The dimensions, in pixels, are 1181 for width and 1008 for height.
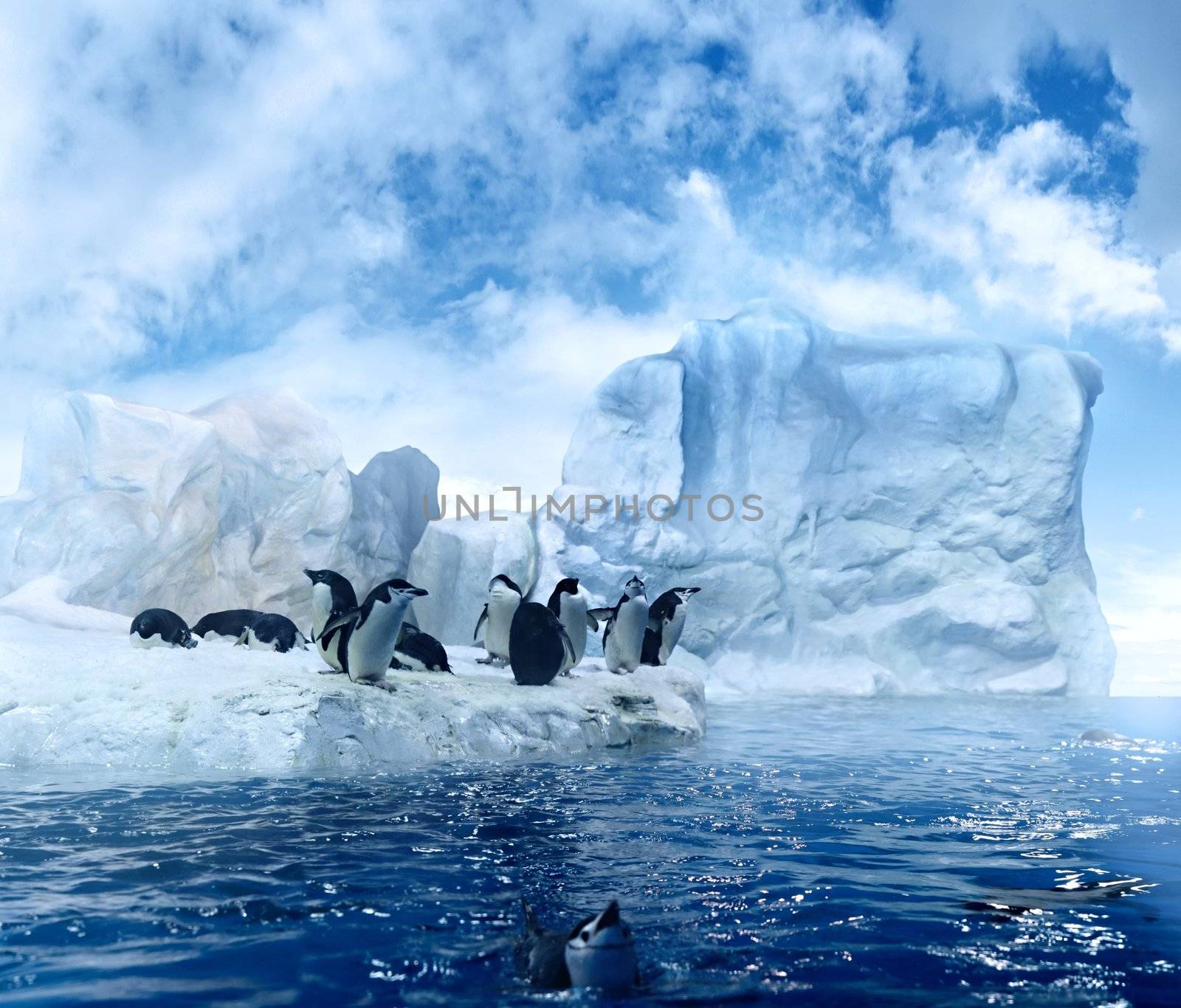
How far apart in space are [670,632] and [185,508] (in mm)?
11335

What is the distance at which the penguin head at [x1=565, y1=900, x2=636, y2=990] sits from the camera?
92.7 inches

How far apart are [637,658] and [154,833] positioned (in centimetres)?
647

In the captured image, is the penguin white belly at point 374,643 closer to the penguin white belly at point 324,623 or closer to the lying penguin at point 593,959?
the penguin white belly at point 324,623

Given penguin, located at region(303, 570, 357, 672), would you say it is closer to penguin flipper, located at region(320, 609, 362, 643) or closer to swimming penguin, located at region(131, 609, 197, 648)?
penguin flipper, located at region(320, 609, 362, 643)

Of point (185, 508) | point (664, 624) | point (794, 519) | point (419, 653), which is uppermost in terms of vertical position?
point (794, 519)

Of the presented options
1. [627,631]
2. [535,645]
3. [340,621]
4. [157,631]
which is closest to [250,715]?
[340,621]

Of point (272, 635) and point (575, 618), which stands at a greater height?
point (575, 618)

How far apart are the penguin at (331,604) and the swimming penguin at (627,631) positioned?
2966 millimetres

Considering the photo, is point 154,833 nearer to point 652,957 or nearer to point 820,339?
point 652,957

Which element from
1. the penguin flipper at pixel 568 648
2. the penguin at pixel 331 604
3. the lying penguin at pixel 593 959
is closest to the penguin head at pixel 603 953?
the lying penguin at pixel 593 959

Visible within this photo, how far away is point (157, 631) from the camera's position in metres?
8.75

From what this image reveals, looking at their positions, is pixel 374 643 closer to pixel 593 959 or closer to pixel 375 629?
pixel 375 629

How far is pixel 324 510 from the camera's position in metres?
21.6

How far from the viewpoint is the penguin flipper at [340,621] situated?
23.1 ft
